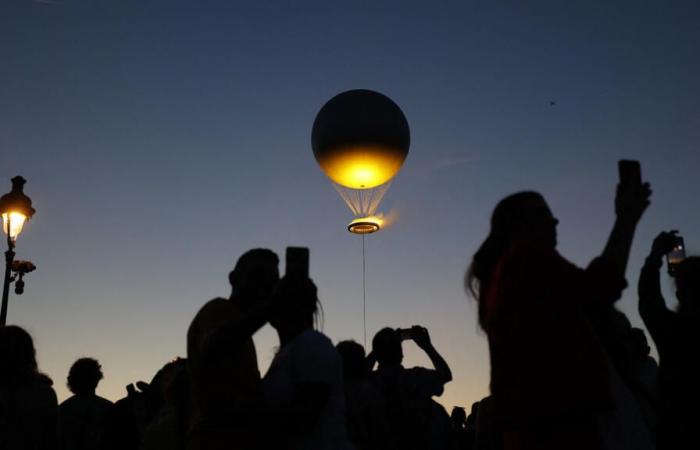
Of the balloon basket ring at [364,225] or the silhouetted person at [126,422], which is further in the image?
the balloon basket ring at [364,225]

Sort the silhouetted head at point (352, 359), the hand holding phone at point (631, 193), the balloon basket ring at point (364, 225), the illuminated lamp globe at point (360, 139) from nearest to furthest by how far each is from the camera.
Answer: the hand holding phone at point (631, 193), the silhouetted head at point (352, 359), the illuminated lamp globe at point (360, 139), the balloon basket ring at point (364, 225)

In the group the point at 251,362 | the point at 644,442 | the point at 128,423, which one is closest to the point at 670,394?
the point at 644,442

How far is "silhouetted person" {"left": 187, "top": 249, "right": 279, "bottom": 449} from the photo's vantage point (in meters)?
2.77

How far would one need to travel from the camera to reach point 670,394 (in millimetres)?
3594

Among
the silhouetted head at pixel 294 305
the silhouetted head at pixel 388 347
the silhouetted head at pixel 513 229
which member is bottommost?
the silhouetted head at pixel 294 305

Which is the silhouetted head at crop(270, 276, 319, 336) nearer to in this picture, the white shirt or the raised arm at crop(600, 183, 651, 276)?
the white shirt

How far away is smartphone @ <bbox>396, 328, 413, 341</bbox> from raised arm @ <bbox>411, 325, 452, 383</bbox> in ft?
0.10

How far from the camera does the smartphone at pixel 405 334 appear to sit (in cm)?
606

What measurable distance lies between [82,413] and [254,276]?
3.79m

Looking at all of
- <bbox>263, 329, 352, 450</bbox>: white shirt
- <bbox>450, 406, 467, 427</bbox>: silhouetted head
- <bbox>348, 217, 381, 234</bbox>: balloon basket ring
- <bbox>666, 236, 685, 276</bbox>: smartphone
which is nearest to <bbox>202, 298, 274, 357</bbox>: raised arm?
<bbox>263, 329, 352, 450</bbox>: white shirt

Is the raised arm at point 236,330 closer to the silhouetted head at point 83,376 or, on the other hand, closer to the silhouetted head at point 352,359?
the silhouetted head at point 352,359

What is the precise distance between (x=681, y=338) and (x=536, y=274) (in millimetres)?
1546

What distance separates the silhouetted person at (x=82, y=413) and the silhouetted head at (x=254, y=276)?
3.49 metres

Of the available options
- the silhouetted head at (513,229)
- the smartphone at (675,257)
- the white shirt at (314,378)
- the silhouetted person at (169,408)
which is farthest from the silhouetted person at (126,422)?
the smartphone at (675,257)
